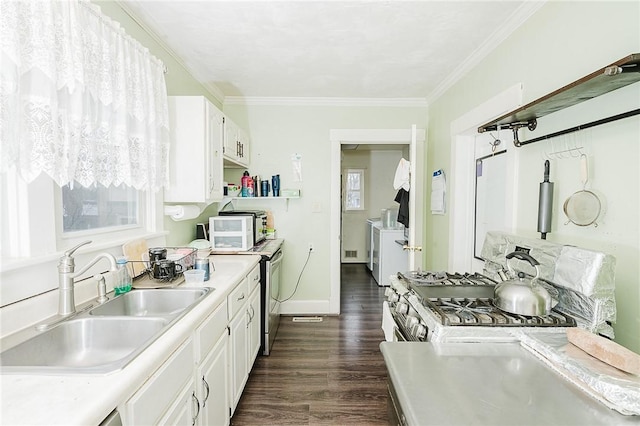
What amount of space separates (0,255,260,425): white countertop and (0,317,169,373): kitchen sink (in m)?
0.14

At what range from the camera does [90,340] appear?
3.88 ft

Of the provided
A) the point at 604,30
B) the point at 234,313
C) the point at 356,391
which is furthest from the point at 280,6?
the point at 356,391

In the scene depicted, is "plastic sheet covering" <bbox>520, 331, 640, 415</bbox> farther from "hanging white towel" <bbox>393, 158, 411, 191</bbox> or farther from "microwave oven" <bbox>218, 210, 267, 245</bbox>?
"microwave oven" <bbox>218, 210, 267, 245</bbox>

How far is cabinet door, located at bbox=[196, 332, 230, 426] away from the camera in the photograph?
1.33 meters

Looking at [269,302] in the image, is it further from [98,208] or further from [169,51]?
[169,51]

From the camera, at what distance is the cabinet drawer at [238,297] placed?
176 cm

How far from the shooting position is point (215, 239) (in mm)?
2684

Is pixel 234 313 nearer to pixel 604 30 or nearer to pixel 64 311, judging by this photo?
pixel 64 311

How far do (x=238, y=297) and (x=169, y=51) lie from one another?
6.28ft

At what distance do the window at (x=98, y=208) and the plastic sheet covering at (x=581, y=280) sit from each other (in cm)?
223

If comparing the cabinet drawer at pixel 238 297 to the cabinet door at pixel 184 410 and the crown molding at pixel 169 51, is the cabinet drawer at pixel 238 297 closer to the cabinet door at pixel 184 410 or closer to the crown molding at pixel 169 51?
the cabinet door at pixel 184 410

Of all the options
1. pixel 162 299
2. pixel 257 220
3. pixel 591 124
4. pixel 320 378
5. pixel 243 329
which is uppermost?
pixel 591 124

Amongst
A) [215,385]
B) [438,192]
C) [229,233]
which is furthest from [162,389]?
[438,192]

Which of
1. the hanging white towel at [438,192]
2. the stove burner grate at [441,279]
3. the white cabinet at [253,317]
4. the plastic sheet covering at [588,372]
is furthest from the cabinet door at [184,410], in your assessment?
the hanging white towel at [438,192]
